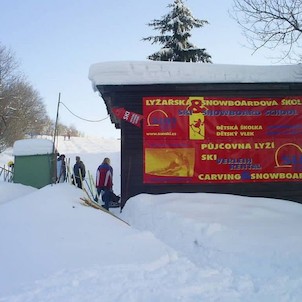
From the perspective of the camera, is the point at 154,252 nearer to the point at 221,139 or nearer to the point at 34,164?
the point at 221,139

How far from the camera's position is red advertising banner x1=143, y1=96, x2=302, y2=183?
1030 cm

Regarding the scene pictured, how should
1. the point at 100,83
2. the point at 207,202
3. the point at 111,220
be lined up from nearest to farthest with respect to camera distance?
the point at 111,220
the point at 207,202
the point at 100,83

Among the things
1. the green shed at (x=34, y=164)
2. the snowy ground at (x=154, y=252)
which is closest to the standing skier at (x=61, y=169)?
the green shed at (x=34, y=164)

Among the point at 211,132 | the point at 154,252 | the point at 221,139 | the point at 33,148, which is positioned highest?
the point at 211,132

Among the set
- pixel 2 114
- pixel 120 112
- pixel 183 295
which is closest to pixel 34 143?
pixel 120 112

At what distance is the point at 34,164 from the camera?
15.9 meters

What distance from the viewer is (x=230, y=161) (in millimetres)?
10391

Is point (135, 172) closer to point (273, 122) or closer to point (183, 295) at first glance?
point (273, 122)

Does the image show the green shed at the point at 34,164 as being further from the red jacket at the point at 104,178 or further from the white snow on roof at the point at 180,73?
the white snow on roof at the point at 180,73

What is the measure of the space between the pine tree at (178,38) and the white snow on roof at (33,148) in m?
12.7

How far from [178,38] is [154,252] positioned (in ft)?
75.2

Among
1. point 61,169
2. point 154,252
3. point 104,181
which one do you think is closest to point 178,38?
point 61,169

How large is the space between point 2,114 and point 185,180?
1575 inches

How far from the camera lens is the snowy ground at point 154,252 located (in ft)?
15.3
